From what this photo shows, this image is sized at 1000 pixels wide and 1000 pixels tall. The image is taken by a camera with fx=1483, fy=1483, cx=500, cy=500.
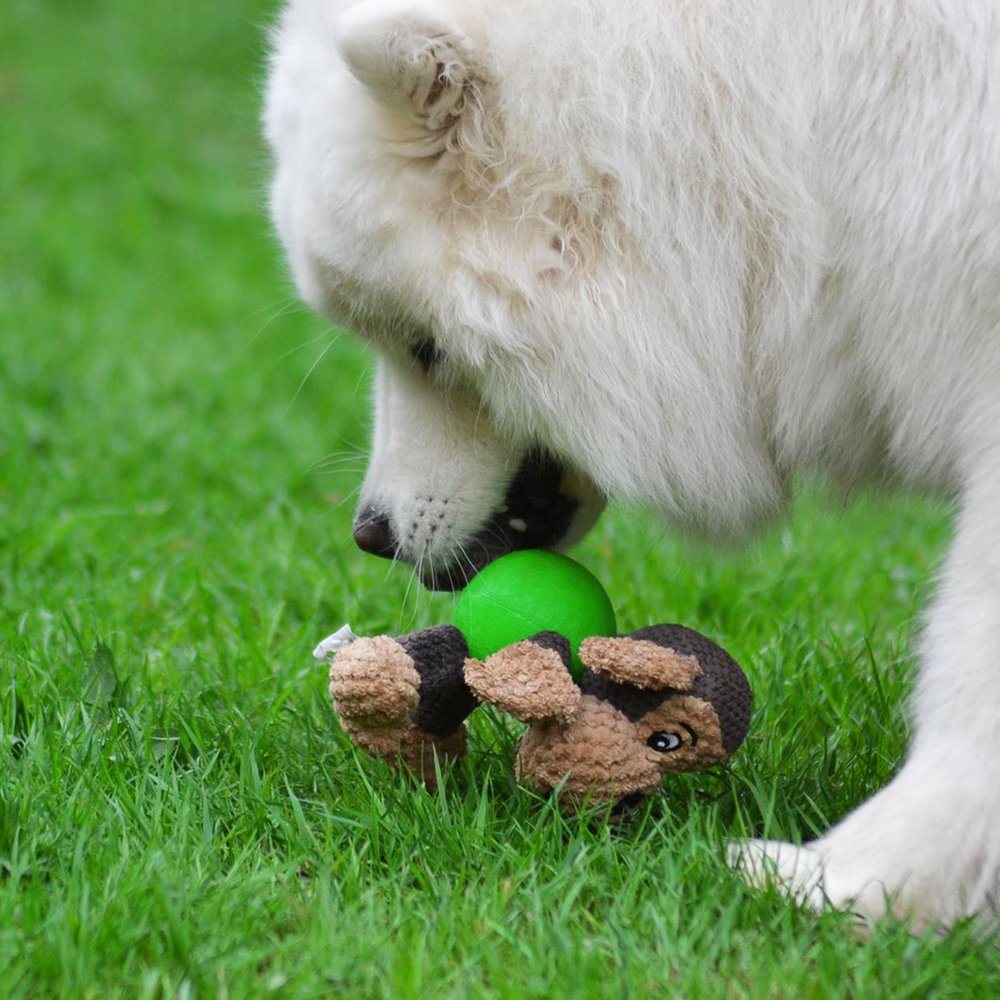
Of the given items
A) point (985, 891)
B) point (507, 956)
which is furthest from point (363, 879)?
point (985, 891)

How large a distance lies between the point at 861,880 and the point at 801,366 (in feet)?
2.90

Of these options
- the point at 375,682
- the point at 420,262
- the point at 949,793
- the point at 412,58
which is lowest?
the point at 375,682

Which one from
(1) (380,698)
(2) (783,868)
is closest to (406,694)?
(1) (380,698)

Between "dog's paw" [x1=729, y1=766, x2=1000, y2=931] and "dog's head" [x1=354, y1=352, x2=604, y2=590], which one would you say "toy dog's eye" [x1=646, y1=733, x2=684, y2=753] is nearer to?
"dog's paw" [x1=729, y1=766, x2=1000, y2=931]

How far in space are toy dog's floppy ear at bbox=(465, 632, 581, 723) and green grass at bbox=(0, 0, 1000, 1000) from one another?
202mm

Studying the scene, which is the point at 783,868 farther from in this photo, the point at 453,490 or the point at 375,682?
the point at 453,490

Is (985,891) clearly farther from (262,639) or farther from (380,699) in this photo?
(262,639)

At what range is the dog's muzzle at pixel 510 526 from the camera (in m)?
3.00

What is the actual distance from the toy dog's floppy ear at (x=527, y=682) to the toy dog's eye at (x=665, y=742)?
0.15 metres

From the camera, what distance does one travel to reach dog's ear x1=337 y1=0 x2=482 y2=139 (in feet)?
8.00

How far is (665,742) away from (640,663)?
16 cm

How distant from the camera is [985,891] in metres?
2.24

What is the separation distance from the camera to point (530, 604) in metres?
2.71

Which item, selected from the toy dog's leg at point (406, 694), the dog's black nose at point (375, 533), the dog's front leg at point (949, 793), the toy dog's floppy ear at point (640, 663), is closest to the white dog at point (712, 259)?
the dog's front leg at point (949, 793)
